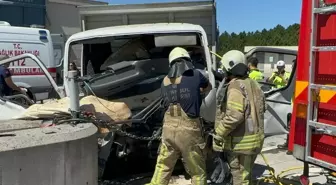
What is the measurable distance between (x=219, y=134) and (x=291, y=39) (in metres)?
28.2

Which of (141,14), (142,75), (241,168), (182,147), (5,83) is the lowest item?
(241,168)

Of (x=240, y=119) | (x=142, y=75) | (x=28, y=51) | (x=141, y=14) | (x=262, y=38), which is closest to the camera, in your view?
(x=240, y=119)

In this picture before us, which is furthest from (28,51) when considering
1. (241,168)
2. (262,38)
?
(262,38)

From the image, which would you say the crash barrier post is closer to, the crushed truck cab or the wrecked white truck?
the wrecked white truck

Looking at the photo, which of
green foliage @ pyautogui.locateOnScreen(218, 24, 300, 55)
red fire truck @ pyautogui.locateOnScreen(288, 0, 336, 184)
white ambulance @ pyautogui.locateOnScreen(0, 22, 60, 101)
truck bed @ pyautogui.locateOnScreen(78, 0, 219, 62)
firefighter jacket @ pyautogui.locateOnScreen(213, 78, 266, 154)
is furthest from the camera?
green foliage @ pyautogui.locateOnScreen(218, 24, 300, 55)

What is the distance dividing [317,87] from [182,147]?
1377mm

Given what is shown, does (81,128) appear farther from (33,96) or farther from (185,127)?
(33,96)

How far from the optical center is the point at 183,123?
422cm

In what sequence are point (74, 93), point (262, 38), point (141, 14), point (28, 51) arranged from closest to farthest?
point (74, 93) < point (141, 14) < point (28, 51) < point (262, 38)

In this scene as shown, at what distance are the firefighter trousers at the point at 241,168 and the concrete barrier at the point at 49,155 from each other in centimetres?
127

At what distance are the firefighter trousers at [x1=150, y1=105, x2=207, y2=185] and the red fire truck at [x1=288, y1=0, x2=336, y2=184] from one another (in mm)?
968

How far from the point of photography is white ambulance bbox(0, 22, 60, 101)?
377 inches

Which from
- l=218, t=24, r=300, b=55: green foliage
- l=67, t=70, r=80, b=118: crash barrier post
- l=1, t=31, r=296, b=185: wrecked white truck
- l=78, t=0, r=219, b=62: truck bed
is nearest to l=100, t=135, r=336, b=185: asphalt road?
l=1, t=31, r=296, b=185: wrecked white truck

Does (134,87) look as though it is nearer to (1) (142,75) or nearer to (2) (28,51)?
(1) (142,75)
